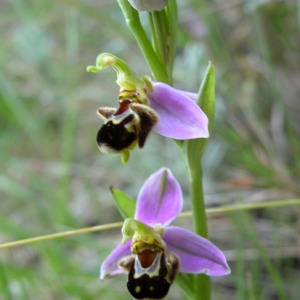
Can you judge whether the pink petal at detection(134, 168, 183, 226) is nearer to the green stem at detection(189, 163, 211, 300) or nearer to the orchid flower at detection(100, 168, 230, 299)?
the orchid flower at detection(100, 168, 230, 299)

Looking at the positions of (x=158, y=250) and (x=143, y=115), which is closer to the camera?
(x=143, y=115)

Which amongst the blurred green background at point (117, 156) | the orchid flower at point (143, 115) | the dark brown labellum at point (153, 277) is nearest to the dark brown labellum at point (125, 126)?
the orchid flower at point (143, 115)

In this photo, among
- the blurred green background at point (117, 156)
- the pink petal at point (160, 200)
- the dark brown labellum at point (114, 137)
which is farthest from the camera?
the blurred green background at point (117, 156)

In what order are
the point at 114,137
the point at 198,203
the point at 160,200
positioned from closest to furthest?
the point at 114,137
the point at 198,203
the point at 160,200

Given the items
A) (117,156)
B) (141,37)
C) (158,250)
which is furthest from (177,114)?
(117,156)

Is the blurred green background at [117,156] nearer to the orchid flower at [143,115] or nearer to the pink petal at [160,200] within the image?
the pink petal at [160,200]

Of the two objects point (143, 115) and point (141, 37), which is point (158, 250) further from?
point (141, 37)

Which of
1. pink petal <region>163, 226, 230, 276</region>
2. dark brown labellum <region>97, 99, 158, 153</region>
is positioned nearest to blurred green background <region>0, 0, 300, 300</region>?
pink petal <region>163, 226, 230, 276</region>
